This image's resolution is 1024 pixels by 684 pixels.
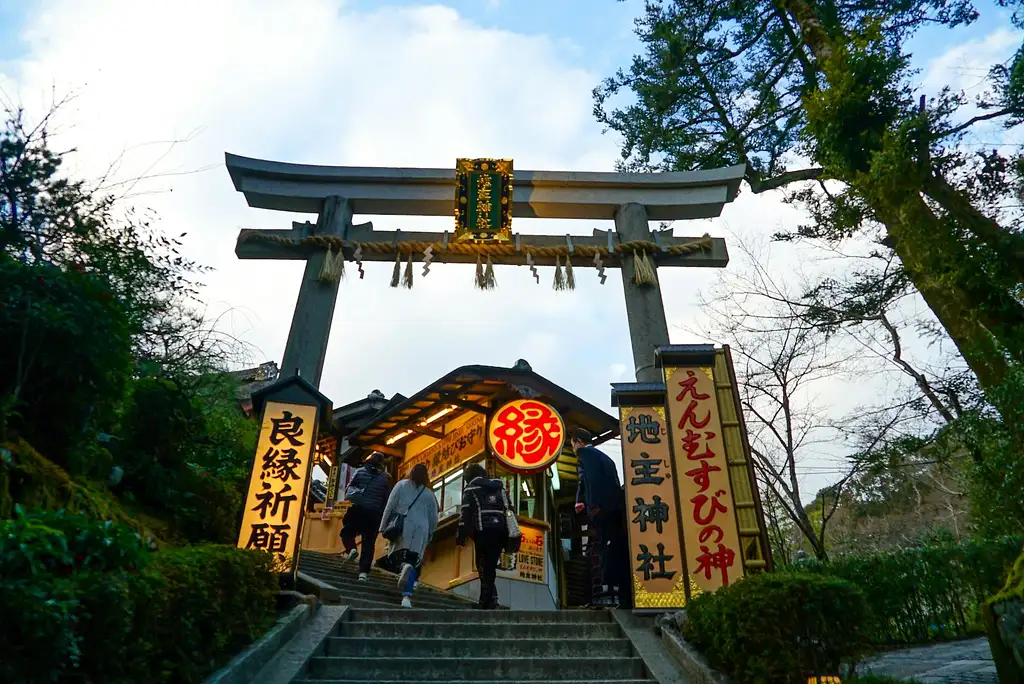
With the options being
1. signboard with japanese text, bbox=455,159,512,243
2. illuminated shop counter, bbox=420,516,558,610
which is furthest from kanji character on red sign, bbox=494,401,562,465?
signboard with japanese text, bbox=455,159,512,243

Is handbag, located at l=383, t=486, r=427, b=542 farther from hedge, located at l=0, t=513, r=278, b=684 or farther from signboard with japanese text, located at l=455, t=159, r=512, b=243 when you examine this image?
signboard with japanese text, located at l=455, t=159, r=512, b=243

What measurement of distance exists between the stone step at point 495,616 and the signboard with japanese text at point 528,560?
488 centimetres

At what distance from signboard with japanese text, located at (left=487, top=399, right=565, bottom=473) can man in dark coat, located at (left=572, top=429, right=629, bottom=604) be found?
364cm

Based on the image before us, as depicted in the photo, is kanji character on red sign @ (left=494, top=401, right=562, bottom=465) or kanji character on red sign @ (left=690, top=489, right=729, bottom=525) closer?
kanji character on red sign @ (left=690, top=489, right=729, bottom=525)

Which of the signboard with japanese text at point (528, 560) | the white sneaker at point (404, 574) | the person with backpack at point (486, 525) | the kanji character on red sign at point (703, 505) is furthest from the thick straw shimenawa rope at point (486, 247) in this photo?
the kanji character on red sign at point (703, 505)

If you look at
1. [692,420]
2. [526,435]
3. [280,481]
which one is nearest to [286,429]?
[280,481]

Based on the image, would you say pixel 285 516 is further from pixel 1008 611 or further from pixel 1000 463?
pixel 1000 463

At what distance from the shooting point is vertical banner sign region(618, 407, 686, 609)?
7125 millimetres

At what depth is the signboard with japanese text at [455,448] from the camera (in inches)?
553

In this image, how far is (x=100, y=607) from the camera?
3.22m

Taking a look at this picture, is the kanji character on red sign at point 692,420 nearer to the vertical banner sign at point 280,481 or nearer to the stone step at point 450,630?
the stone step at point 450,630

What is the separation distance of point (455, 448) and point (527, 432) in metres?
2.86

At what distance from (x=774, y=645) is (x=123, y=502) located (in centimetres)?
601

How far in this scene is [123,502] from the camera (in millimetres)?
6824
